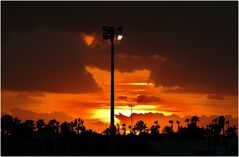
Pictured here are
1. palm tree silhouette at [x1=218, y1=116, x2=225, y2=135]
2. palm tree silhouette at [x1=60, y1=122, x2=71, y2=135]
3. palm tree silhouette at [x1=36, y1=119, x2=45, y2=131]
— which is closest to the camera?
palm tree silhouette at [x1=218, y1=116, x2=225, y2=135]

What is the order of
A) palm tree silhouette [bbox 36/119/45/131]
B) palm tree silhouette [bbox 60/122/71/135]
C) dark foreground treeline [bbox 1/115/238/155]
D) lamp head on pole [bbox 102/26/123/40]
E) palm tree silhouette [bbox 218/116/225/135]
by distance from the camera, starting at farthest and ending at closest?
1. palm tree silhouette [bbox 60/122/71/135]
2. palm tree silhouette [bbox 36/119/45/131]
3. palm tree silhouette [bbox 218/116/225/135]
4. dark foreground treeline [bbox 1/115/238/155]
5. lamp head on pole [bbox 102/26/123/40]

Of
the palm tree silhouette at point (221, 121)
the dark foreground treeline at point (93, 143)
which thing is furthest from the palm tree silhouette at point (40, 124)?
the palm tree silhouette at point (221, 121)

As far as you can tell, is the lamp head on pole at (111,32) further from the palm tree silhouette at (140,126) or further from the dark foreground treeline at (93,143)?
the palm tree silhouette at (140,126)

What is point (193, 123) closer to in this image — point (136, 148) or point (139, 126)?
point (139, 126)

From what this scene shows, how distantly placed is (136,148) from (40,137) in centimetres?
2711

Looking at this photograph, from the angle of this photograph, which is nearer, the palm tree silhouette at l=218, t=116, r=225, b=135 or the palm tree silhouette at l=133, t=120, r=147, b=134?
the palm tree silhouette at l=218, t=116, r=225, b=135

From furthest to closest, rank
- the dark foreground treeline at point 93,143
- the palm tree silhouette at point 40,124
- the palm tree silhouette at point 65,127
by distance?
the palm tree silhouette at point 65,127, the palm tree silhouette at point 40,124, the dark foreground treeline at point 93,143

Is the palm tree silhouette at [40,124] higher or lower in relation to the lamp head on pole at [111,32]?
lower

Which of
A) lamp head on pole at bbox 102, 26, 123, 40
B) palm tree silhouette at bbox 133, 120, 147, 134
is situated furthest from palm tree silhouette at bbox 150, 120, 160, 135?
lamp head on pole at bbox 102, 26, 123, 40

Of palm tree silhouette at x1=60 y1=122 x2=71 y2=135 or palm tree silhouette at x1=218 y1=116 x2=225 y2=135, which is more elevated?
palm tree silhouette at x1=218 y1=116 x2=225 y2=135

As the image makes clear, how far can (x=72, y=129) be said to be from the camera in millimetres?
149125

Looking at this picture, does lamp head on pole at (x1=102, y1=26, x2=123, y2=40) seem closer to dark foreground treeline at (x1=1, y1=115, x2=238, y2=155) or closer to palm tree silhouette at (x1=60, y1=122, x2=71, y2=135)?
dark foreground treeline at (x1=1, y1=115, x2=238, y2=155)

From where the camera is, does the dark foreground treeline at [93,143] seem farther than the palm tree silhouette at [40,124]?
No

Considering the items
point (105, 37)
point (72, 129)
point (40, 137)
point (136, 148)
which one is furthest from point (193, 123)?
point (105, 37)
